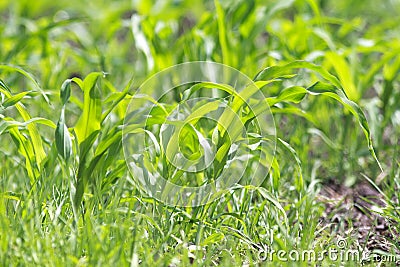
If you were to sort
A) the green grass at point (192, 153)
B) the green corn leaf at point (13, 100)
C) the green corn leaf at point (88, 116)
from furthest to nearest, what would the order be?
the green corn leaf at point (88, 116)
the green corn leaf at point (13, 100)
the green grass at point (192, 153)

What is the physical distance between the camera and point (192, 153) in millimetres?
2256

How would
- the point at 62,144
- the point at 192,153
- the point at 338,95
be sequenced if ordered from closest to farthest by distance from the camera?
the point at 62,144, the point at 338,95, the point at 192,153

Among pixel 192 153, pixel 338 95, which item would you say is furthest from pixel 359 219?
pixel 192 153

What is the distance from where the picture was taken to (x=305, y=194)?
86.0 inches

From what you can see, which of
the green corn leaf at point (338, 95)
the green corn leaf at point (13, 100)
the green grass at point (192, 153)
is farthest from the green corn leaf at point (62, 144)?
the green corn leaf at point (338, 95)

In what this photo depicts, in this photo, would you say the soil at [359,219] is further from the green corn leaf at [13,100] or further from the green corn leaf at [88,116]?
the green corn leaf at [13,100]

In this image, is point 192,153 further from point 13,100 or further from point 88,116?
point 13,100

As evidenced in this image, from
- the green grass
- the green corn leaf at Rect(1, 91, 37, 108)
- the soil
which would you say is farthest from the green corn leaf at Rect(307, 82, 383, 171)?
the green corn leaf at Rect(1, 91, 37, 108)

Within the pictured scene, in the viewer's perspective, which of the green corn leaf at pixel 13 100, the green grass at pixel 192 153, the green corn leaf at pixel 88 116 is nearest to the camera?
the green grass at pixel 192 153

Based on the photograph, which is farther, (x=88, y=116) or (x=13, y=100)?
(x=88, y=116)

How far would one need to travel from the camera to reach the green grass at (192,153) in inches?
70.6

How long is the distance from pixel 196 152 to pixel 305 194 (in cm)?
41

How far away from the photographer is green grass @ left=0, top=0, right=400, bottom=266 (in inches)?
70.6

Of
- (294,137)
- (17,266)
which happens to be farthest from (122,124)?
(294,137)
